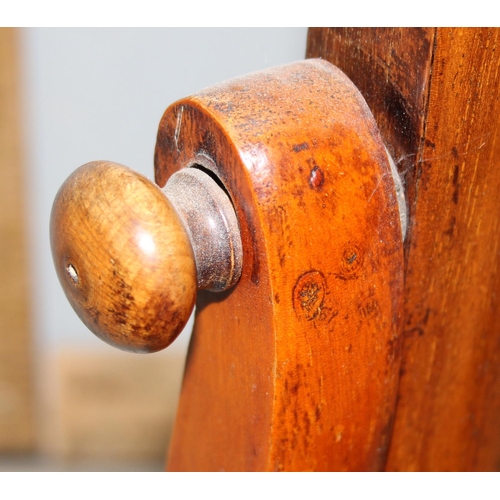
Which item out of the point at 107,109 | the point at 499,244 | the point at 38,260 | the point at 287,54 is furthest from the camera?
the point at 38,260

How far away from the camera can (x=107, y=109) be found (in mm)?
1068

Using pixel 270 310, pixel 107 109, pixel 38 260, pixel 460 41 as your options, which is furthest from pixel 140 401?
pixel 460 41

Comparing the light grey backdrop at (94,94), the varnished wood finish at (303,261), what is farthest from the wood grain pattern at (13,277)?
the varnished wood finish at (303,261)

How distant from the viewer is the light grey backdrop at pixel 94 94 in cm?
86

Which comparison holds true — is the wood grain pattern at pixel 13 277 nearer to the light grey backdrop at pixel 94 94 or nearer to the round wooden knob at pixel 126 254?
the light grey backdrop at pixel 94 94

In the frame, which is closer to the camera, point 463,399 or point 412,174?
point 412,174

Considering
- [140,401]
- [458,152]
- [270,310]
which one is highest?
[458,152]

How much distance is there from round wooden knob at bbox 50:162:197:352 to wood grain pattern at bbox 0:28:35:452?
28.6 inches

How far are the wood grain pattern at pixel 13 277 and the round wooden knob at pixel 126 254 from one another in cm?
73

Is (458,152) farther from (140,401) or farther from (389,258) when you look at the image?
(140,401)

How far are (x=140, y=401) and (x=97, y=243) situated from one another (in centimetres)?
100

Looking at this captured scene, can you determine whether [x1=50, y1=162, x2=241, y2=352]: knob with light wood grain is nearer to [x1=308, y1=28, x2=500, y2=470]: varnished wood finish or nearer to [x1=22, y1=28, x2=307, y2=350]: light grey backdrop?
[x1=308, y1=28, x2=500, y2=470]: varnished wood finish

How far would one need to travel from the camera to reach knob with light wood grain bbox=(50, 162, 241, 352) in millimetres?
422

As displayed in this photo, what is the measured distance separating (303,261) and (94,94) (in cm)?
69
